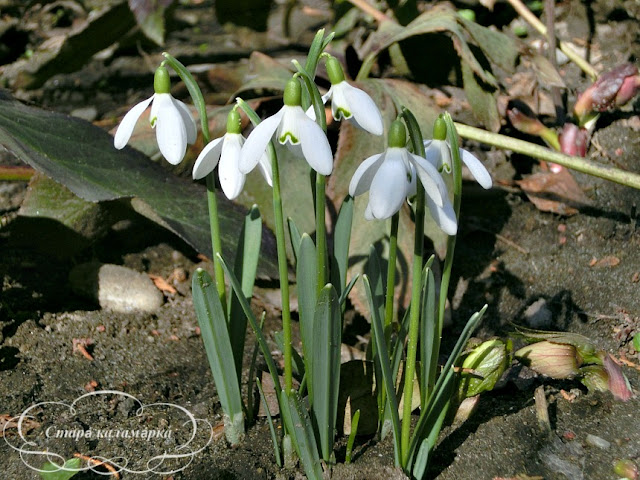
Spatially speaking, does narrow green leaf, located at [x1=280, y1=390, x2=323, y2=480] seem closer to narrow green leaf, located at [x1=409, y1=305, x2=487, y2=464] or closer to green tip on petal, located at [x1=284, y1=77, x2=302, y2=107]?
narrow green leaf, located at [x1=409, y1=305, x2=487, y2=464]

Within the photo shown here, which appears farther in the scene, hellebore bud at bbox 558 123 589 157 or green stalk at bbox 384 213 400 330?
hellebore bud at bbox 558 123 589 157

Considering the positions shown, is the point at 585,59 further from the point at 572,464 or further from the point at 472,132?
the point at 572,464

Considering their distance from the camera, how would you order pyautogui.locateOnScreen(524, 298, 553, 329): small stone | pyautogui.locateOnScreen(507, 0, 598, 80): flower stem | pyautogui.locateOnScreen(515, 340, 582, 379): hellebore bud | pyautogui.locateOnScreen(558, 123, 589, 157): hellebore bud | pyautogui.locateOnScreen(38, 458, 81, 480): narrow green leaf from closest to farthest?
pyautogui.locateOnScreen(38, 458, 81, 480): narrow green leaf → pyautogui.locateOnScreen(515, 340, 582, 379): hellebore bud → pyautogui.locateOnScreen(524, 298, 553, 329): small stone → pyautogui.locateOnScreen(558, 123, 589, 157): hellebore bud → pyautogui.locateOnScreen(507, 0, 598, 80): flower stem

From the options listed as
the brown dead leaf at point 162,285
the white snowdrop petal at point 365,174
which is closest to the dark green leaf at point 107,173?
the brown dead leaf at point 162,285

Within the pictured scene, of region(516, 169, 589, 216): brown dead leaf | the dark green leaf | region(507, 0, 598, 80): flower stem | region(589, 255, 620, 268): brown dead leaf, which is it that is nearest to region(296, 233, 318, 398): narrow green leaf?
the dark green leaf

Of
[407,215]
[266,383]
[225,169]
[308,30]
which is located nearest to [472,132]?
[407,215]
